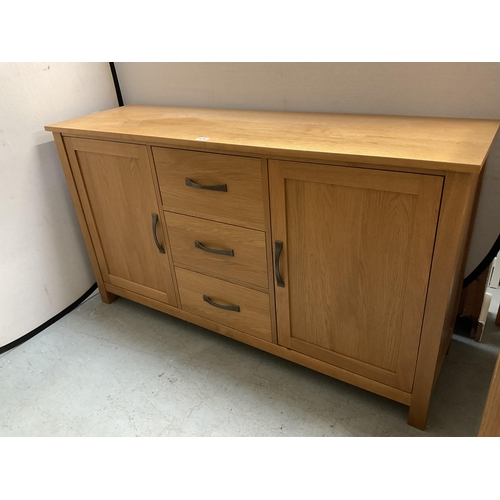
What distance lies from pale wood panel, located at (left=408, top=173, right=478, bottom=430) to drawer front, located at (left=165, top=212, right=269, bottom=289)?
0.50 m

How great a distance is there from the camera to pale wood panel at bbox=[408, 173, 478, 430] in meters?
0.94

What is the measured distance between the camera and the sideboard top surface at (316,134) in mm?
989

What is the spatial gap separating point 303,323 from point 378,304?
10.9 inches

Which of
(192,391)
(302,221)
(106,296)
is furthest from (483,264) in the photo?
(106,296)

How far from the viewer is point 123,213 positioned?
1.63 m

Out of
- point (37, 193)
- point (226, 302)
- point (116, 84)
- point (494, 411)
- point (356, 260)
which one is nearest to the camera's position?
point (494, 411)

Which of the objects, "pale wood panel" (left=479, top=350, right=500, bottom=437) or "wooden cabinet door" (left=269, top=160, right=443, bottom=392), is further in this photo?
"wooden cabinet door" (left=269, top=160, right=443, bottom=392)

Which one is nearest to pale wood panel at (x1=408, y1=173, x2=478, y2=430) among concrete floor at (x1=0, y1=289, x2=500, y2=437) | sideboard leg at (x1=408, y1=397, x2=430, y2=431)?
sideboard leg at (x1=408, y1=397, x2=430, y2=431)

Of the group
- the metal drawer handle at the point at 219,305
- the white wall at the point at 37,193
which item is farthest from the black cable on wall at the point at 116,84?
the metal drawer handle at the point at 219,305

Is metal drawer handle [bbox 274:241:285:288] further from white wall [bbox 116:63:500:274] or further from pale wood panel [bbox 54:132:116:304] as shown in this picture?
→ pale wood panel [bbox 54:132:116:304]

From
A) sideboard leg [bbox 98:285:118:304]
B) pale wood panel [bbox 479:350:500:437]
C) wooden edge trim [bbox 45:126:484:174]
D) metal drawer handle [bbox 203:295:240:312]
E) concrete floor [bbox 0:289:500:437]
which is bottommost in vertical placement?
concrete floor [bbox 0:289:500:437]

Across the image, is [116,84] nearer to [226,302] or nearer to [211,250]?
[211,250]

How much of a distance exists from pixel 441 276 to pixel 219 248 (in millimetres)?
703
